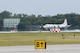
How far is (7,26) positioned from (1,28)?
342 inches

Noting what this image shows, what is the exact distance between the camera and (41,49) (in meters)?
27.4

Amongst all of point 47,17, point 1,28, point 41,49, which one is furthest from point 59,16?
point 41,49

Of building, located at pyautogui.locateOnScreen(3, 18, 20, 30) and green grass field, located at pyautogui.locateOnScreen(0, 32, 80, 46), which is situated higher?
green grass field, located at pyautogui.locateOnScreen(0, 32, 80, 46)

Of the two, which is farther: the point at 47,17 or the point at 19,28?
the point at 47,17

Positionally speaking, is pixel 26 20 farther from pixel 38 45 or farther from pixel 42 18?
pixel 38 45

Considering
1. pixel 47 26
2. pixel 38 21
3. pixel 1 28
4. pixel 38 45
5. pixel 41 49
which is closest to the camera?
pixel 38 45

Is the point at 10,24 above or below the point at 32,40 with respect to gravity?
below

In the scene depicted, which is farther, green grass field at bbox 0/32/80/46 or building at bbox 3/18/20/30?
building at bbox 3/18/20/30

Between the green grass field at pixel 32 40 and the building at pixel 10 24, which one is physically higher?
the green grass field at pixel 32 40

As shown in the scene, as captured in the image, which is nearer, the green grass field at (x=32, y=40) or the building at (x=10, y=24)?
the green grass field at (x=32, y=40)

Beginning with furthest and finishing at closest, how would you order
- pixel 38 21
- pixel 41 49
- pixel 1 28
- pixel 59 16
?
1. pixel 59 16
2. pixel 38 21
3. pixel 1 28
4. pixel 41 49

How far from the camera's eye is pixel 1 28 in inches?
6422

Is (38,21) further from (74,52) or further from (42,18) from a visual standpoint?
(74,52)

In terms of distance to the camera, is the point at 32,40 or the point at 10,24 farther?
the point at 10,24
